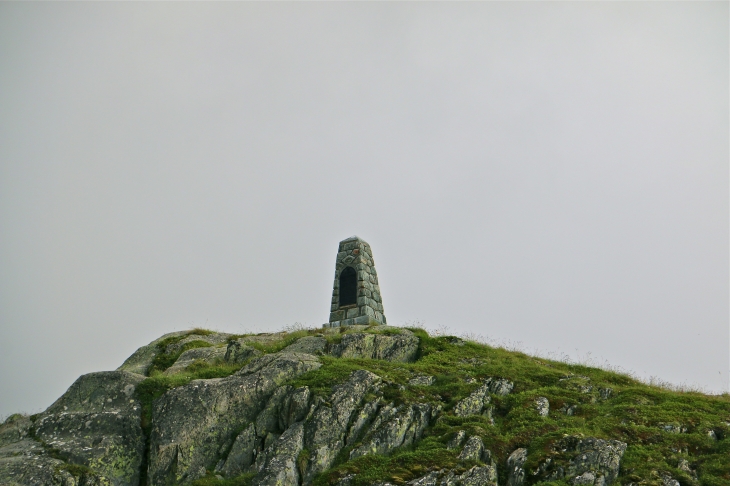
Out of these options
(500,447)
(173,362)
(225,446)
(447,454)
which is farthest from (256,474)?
(173,362)

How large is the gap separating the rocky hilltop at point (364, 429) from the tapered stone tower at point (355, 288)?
8.79 metres

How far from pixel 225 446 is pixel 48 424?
6.23 meters

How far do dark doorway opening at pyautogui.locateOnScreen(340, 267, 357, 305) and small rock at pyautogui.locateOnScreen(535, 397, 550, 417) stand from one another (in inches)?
600

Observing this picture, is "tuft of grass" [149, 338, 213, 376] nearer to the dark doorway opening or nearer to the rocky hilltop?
the rocky hilltop

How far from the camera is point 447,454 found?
19422 millimetres

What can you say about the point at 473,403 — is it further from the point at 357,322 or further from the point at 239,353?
the point at 357,322

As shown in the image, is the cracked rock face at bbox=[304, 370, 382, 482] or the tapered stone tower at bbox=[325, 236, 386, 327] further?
the tapered stone tower at bbox=[325, 236, 386, 327]

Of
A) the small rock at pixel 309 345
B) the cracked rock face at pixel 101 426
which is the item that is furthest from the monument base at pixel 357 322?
the cracked rock face at pixel 101 426

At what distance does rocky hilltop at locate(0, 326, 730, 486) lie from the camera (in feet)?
62.5

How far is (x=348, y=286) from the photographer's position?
1483 inches

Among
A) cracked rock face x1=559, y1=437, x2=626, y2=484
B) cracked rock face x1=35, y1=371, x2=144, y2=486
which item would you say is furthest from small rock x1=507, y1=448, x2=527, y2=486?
cracked rock face x1=35, y1=371, x2=144, y2=486

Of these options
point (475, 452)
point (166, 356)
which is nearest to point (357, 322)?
point (166, 356)

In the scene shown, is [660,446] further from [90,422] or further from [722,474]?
[90,422]

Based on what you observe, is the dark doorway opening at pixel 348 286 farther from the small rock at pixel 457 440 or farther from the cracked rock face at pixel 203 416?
the small rock at pixel 457 440
